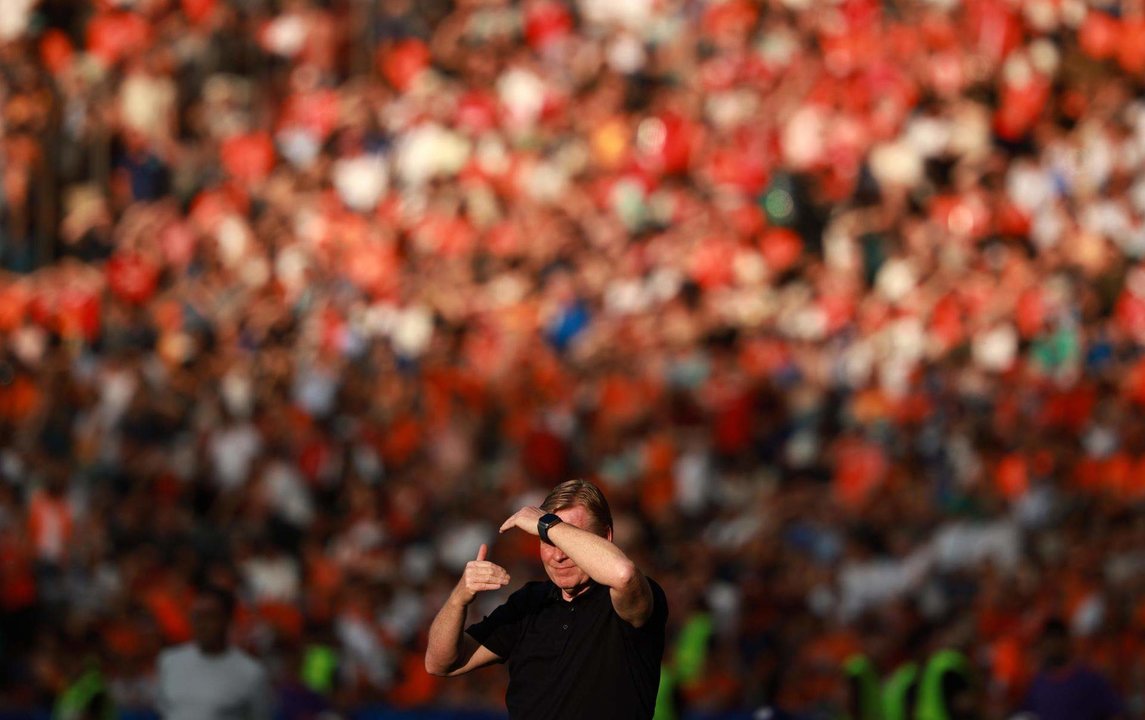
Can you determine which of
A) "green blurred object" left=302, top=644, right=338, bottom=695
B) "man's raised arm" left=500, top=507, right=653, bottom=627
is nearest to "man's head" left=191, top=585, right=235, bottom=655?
"green blurred object" left=302, top=644, right=338, bottom=695

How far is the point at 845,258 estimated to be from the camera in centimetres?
1853

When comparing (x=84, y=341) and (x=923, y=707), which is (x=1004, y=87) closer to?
(x=84, y=341)

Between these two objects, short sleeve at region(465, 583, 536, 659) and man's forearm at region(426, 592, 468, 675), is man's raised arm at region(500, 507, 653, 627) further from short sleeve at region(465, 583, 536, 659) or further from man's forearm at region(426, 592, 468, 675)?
short sleeve at region(465, 583, 536, 659)

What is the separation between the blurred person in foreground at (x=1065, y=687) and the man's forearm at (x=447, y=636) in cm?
532

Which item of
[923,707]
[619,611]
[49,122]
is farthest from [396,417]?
[619,611]

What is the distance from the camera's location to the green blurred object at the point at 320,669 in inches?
462

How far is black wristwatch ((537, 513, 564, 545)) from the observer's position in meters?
5.69

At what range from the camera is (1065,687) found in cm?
1071

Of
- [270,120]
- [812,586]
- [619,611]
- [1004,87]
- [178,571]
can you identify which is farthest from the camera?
[270,120]

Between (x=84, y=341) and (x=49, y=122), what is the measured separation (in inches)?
119

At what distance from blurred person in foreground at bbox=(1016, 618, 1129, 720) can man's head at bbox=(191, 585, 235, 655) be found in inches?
164

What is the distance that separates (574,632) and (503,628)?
0.29 meters

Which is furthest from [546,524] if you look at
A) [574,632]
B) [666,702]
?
[666,702]

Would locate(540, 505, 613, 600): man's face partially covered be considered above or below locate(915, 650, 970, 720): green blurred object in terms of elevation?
above
